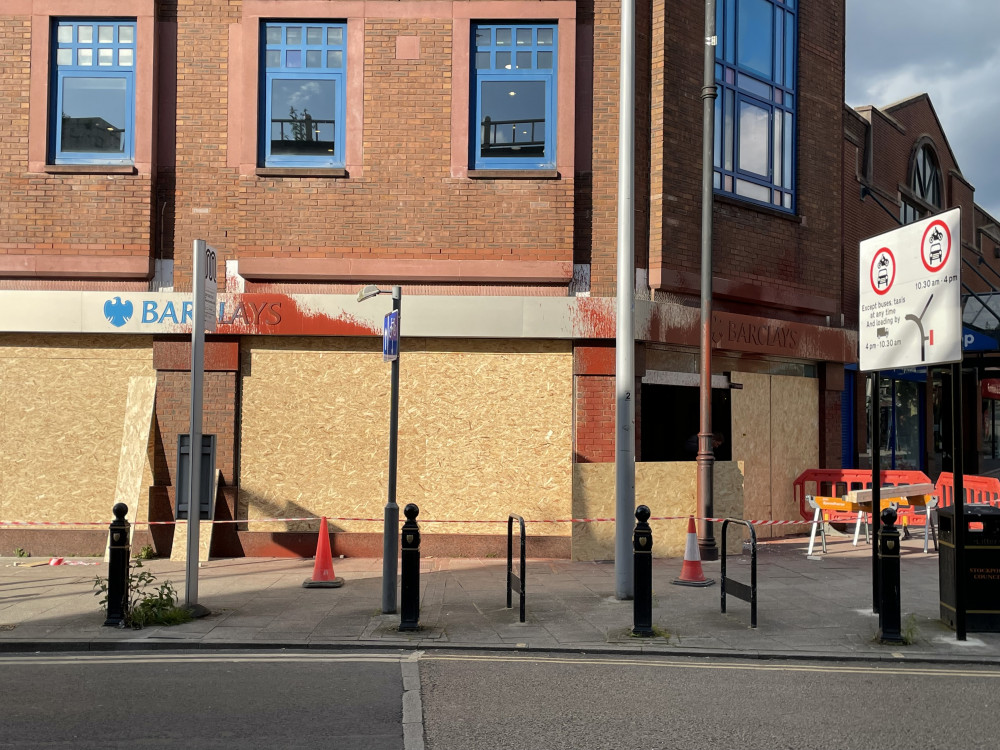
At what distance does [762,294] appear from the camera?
14195mm

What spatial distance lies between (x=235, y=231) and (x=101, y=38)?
131 inches

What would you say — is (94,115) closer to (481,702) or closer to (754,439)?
(481,702)

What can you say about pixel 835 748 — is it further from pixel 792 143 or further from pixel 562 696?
pixel 792 143

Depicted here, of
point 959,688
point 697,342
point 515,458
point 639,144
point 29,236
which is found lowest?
point 959,688

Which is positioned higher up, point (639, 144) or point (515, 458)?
point (639, 144)

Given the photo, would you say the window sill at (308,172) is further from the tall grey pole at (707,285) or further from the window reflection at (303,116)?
the tall grey pole at (707,285)

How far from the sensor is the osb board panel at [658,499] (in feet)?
39.3

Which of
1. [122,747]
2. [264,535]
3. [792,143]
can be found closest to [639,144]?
[792,143]

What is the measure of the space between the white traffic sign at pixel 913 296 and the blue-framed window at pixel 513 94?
202 inches

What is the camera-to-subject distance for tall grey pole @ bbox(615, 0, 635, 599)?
9406 millimetres

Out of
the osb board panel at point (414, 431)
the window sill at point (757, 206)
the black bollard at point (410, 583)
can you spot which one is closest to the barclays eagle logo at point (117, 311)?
the osb board panel at point (414, 431)

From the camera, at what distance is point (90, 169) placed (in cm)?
1232

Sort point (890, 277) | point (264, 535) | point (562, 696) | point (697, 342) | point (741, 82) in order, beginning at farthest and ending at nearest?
point (741, 82), point (697, 342), point (264, 535), point (890, 277), point (562, 696)

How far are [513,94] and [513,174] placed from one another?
120 cm
